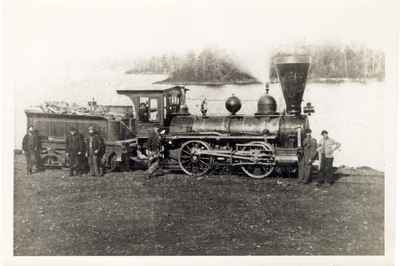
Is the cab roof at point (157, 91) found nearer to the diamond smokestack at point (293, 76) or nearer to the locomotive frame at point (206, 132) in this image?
the locomotive frame at point (206, 132)

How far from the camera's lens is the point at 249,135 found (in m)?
9.08

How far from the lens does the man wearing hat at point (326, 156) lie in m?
8.42

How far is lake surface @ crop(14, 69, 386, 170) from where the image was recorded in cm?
822

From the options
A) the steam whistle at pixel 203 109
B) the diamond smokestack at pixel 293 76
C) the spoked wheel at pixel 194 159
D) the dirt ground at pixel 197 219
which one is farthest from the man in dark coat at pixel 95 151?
the diamond smokestack at pixel 293 76

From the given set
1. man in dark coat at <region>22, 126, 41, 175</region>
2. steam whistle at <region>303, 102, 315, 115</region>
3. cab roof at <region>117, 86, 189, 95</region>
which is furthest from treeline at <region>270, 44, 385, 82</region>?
man in dark coat at <region>22, 126, 41, 175</region>

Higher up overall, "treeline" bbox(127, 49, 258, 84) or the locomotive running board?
"treeline" bbox(127, 49, 258, 84)

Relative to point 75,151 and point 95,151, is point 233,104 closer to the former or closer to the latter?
point 95,151

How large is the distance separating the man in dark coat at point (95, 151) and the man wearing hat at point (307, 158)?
9.83ft

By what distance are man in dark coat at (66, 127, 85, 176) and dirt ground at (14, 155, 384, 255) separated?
0.37m

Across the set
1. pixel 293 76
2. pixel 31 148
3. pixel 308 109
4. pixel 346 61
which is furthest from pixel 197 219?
pixel 346 61

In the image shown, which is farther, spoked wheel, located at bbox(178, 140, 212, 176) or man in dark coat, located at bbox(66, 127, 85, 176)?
spoked wheel, located at bbox(178, 140, 212, 176)

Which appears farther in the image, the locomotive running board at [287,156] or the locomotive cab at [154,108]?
the locomotive cab at [154,108]

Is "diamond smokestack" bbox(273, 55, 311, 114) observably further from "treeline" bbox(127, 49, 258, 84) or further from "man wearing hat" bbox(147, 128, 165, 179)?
"man wearing hat" bbox(147, 128, 165, 179)

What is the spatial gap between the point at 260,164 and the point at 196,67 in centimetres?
180
